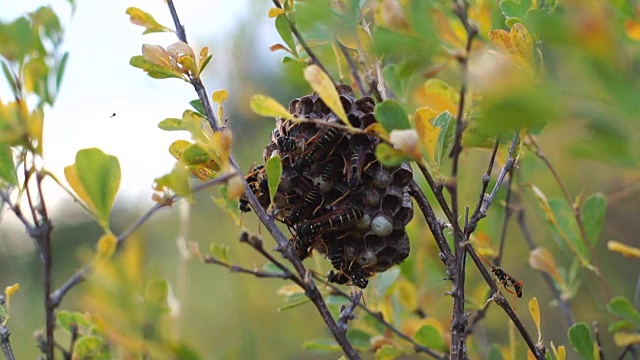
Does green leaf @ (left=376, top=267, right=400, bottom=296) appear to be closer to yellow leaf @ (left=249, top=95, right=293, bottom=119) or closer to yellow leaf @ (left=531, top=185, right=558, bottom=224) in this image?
yellow leaf @ (left=531, top=185, right=558, bottom=224)

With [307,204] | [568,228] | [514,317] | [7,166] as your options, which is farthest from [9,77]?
[568,228]

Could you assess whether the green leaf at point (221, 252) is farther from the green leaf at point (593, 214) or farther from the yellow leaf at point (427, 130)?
the green leaf at point (593, 214)

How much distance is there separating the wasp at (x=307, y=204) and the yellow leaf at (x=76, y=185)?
0.62 ft

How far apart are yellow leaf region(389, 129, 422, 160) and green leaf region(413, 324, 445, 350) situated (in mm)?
359

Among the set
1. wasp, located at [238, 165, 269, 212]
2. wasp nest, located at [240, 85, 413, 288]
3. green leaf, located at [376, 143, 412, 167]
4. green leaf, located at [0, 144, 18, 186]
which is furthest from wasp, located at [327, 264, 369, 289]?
green leaf, located at [0, 144, 18, 186]

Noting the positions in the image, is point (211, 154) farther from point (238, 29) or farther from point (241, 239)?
point (238, 29)

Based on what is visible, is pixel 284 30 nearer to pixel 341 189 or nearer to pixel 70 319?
pixel 341 189

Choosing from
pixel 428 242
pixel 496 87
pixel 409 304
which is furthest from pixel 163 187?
pixel 428 242

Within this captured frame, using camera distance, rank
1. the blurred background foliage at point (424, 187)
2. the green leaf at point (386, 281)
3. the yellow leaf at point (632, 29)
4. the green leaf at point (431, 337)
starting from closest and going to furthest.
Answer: the blurred background foliage at point (424, 187)
the yellow leaf at point (632, 29)
the green leaf at point (431, 337)
the green leaf at point (386, 281)

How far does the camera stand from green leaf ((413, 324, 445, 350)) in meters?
0.75

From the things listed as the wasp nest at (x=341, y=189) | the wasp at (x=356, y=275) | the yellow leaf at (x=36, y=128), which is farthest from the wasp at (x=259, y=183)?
the yellow leaf at (x=36, y=128)

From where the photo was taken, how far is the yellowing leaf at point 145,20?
2.05 ft

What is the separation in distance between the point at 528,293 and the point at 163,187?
1.46 m

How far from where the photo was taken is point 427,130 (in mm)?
547
